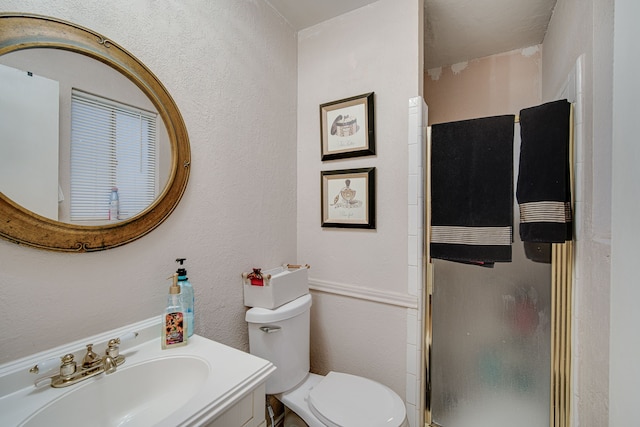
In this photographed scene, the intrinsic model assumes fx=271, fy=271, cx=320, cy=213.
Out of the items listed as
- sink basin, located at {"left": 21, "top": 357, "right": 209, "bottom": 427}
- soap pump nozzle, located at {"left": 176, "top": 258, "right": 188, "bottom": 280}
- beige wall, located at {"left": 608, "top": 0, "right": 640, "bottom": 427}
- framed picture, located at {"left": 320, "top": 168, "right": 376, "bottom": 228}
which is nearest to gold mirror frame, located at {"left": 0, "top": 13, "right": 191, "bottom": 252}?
soap pump nozzle, located at {"left": 176, "top": 258, "right": 188, "bottom": 280}

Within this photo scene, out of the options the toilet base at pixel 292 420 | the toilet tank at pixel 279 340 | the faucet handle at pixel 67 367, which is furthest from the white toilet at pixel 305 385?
the faucet handle at pixel 67 367

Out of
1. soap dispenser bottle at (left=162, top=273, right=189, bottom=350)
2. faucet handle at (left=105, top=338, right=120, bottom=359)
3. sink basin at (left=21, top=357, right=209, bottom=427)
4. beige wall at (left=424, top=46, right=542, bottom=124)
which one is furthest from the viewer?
beige wall at (left=424, top=46, right=542, bottom=124)

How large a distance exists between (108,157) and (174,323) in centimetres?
60

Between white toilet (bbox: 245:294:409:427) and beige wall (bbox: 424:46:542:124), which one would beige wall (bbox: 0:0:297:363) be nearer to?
white toilet (bbox: 245:294:409:427)

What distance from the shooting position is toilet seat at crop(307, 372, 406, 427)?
42.5 inches

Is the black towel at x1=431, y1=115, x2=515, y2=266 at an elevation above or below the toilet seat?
above

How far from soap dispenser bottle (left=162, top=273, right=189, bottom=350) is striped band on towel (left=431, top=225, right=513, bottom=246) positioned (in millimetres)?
1161

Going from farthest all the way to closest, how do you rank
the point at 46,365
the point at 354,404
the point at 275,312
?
the point at 275,312 < the point at 354,404 < the point at 46,365

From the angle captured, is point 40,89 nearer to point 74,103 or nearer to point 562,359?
point 74,103

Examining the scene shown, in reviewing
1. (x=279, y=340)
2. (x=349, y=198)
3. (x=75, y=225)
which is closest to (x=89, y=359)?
(x=75, y=225)

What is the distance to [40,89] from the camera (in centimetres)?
76

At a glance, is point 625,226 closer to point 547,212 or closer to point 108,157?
point 547,212

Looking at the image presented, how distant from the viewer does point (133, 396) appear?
82cm

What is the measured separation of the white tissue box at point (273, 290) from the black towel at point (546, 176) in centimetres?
109
